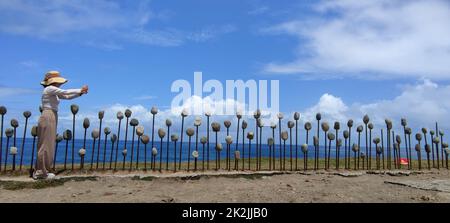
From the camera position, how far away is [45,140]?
30.3 feet

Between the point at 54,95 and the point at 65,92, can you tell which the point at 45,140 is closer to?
the point at 54,95

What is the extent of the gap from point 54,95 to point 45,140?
0.93 meters

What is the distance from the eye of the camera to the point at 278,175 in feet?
33.5

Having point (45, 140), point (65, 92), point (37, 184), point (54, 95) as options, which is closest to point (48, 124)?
point (45, 140)

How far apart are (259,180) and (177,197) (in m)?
2.55

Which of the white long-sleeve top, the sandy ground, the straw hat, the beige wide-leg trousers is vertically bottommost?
the sandy ground

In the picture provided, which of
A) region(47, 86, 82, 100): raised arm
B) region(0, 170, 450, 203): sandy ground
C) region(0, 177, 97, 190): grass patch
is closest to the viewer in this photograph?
region(0, 170, 450, 203): sandy ground

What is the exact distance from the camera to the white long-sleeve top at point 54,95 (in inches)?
360

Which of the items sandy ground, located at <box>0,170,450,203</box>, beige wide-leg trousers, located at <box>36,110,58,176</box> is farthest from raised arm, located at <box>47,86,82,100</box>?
sandy ground, located at <box>0,170,450,203</box>

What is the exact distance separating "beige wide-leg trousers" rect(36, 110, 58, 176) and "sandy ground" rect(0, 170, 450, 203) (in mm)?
395

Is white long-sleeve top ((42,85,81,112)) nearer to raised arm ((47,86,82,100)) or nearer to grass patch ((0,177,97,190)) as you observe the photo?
raised arm ((47,86,82,100))

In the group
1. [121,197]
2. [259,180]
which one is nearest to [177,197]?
[121,197]

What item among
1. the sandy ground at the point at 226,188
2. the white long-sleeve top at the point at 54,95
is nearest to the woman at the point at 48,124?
the white long-sleeve top at the point at 54,95

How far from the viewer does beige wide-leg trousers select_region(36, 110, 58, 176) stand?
920 centimetres
